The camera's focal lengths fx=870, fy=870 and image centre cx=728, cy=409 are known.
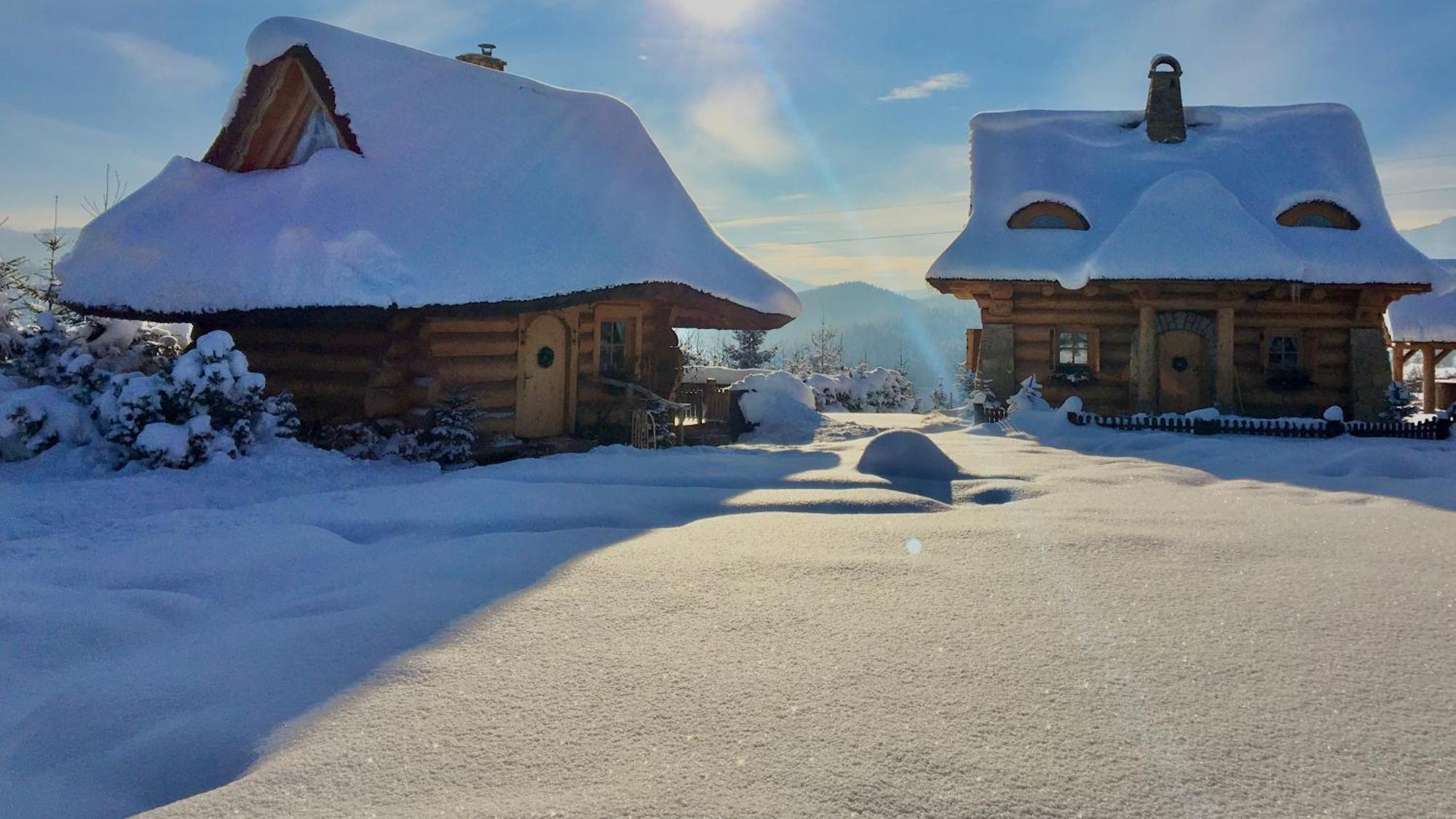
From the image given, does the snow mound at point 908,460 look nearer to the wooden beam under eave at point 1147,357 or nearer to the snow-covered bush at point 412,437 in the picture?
the snow-covered bush at point 412,437

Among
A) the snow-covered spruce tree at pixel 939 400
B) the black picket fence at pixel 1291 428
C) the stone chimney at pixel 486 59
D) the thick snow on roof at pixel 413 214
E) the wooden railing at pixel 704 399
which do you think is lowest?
the black picket fence at pixel 1291 428

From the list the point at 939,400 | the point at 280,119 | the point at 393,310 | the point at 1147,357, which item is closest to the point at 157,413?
the point at 393,310

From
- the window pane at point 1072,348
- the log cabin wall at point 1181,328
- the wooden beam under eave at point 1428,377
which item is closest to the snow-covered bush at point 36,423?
the log cabin wall at point 1181,328

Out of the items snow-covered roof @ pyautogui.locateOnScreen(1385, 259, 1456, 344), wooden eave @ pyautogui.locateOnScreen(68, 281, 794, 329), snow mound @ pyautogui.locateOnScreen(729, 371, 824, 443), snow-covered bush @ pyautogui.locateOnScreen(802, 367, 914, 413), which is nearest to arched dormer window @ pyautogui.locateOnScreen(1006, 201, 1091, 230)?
snow mound @ pyautogui.locateOnScreen(729, 371, 824, 443)

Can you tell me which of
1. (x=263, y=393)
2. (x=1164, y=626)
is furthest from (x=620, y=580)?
(x=263, y=393)

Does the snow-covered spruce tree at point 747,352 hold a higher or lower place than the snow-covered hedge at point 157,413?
higher

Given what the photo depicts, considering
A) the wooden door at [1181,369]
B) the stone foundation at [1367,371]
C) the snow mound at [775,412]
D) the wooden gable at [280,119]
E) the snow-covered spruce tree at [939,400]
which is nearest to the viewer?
the wooden gable at [280,119]

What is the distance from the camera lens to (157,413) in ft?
26.7

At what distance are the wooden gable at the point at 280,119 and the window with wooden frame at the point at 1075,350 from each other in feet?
43.7

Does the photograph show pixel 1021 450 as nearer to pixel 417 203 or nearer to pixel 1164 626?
pixel 1164 626

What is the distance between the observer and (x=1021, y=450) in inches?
421

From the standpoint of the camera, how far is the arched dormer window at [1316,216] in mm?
17203

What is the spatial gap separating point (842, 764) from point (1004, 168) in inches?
739

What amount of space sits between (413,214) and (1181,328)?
1366 cm
